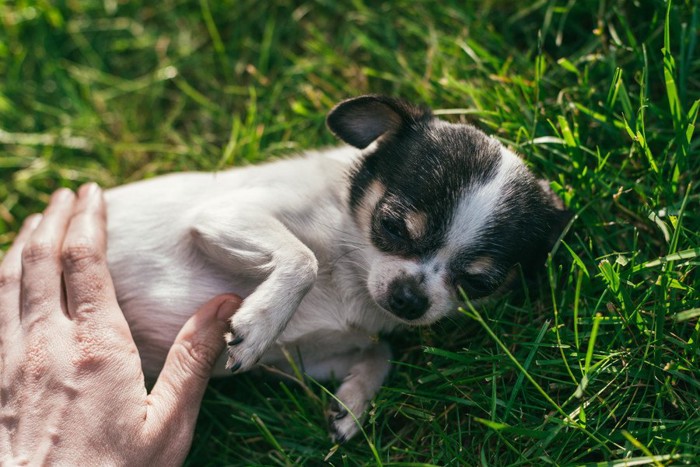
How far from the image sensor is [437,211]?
2996 mm

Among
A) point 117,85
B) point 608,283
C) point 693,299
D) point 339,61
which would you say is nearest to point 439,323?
point 608,283

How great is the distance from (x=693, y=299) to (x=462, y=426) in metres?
1.25

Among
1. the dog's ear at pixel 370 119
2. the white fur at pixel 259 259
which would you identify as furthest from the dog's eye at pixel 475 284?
the dog's ear at pixel 370 119

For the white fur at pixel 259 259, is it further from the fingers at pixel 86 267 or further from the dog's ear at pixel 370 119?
Answer: the dog's ear at pixel 370 119

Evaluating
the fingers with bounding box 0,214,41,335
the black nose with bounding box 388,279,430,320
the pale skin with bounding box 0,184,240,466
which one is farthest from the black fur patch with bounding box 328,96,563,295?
the fingers with bounding box 0,214,41,335

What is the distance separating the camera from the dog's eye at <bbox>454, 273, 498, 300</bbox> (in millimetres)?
3102

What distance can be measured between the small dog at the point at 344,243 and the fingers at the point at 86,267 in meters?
0.11

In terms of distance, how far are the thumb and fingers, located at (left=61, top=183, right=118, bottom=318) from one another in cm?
40

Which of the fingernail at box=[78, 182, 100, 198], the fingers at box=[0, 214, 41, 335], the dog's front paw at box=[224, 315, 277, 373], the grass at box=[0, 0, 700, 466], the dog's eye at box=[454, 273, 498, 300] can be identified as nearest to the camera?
the dog's front paw at box=[224, 315, 277, 373]

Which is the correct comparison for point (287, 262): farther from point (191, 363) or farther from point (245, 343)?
point (191, 363)

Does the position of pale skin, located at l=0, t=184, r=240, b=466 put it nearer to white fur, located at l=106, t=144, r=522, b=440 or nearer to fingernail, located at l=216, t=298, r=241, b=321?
fingernail, located at l=216, t=298, r=241, b=321

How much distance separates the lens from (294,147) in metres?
4.22

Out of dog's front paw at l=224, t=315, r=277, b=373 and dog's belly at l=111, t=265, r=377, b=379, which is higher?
dog's front paw at l=224, t=315, r=277, b=373

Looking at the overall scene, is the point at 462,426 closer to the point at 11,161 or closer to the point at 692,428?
the point at 692,428
